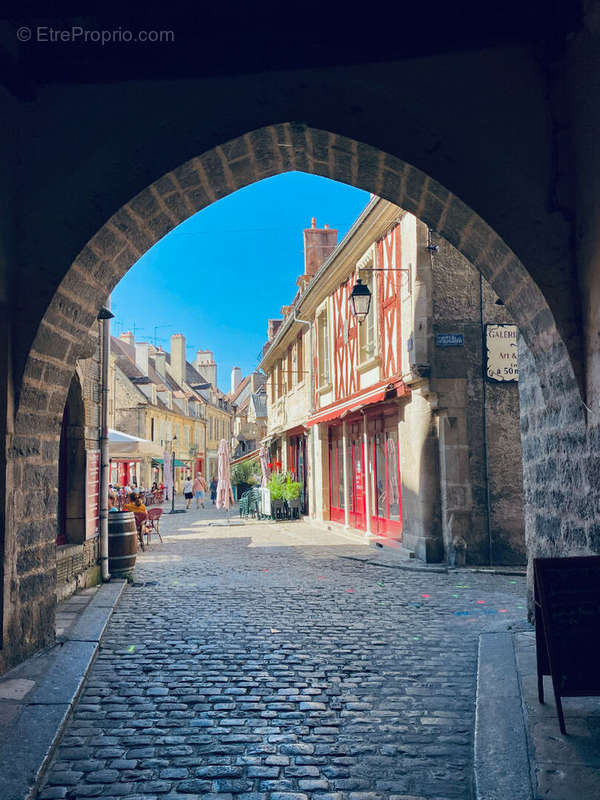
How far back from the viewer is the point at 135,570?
30.0ft

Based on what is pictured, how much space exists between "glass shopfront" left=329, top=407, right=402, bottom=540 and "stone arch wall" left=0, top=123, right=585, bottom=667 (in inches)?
236

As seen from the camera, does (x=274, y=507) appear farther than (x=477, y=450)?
Yes

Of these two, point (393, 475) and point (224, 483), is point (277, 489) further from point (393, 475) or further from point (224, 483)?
point (393, 475)

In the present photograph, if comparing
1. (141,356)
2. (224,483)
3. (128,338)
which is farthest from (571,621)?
(128,338)

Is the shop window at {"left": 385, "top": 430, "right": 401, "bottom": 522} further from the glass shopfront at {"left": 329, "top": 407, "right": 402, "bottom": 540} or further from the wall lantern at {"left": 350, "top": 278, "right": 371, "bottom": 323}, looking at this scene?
the wall lantern at {"left": 350, "top": 278, "right": 371, "bottom": 323}

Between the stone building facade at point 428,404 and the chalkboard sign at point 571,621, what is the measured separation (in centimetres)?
545

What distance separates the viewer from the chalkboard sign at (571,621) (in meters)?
3.10

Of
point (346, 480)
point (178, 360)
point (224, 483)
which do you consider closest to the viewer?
point (346, 480)

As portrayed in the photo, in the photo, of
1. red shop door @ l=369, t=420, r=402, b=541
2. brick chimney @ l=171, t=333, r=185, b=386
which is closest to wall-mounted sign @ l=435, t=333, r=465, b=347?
red shop door @ l=369, t=420, r=402, b=541

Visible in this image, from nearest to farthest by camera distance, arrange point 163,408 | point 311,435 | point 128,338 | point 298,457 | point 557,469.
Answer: point 557,469
point 311,435
point 298,457
point 163,408
point 128,338

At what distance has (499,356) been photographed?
8.87 m

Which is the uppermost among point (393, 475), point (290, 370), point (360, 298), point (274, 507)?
point (290, 370)

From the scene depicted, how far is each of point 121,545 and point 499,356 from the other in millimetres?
5137

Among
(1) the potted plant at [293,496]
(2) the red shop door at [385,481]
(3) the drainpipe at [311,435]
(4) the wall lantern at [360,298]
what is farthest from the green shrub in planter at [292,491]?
(4) the wall lantern at [360,298]
